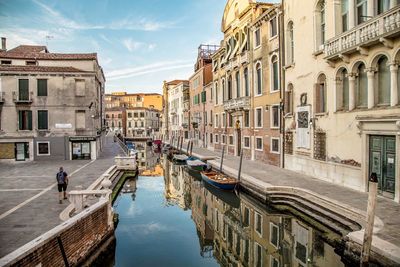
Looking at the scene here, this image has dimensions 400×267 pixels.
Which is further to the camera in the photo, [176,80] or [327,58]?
[176,80]

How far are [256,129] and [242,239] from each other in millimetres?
11930

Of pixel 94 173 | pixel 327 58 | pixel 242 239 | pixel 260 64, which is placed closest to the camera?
pixel 242 239

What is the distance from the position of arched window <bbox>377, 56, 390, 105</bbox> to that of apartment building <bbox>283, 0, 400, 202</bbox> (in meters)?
0.03

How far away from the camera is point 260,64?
19.8 m

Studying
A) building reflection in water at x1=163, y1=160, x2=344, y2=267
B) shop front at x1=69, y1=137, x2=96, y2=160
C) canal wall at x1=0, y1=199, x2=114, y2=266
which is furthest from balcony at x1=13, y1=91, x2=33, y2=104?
canal wall at x1=0, y1=199, x2=114, y2=266

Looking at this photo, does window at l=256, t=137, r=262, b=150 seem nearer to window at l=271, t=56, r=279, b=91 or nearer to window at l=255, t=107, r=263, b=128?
window at l=255, t=107, r=263, b=128

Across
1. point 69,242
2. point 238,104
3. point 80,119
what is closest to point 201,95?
point 238,104

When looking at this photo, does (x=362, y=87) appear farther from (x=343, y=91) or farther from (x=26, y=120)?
(x=26, y=120)

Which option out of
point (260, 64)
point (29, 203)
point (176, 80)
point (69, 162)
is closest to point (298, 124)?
point (260, 64)

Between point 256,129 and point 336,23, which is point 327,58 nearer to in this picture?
point 336,23

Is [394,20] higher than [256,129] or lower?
higher

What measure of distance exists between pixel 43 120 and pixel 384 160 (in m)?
21.9

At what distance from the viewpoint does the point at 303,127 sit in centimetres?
1458

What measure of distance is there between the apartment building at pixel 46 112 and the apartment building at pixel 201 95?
48.4ft
